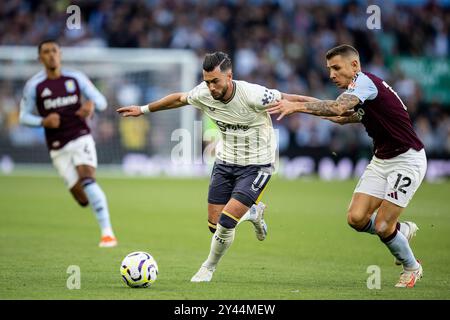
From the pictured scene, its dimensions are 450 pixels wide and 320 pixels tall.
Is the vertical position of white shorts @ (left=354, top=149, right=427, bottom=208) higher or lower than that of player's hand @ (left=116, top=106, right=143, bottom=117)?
lower

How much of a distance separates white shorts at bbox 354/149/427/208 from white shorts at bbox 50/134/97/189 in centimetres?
484

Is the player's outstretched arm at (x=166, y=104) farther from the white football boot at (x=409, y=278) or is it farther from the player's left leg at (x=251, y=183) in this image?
the white football boot at (x=409, y=278)

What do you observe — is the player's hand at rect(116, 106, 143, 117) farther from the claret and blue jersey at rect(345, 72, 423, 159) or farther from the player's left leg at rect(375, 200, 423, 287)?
the player's left leg at rect(375, 200, 423, 287)

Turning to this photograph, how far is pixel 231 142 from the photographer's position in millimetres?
9320

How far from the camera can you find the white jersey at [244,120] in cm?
902

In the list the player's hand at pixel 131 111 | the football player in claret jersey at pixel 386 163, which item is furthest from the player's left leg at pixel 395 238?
the player's hand at pixel 131 111

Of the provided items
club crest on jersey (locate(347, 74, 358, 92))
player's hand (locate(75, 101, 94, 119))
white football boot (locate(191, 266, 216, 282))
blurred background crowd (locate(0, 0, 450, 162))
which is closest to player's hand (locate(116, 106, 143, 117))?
white football boot (locate(191, 266, 216, 282))

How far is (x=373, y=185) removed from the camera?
29.1 ft

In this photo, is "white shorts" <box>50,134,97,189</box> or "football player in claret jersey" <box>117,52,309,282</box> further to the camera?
"white shorts" <box>50,134,97,189</box>

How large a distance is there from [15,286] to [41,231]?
217 inches

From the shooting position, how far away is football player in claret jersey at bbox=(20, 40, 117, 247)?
12234 millimetres

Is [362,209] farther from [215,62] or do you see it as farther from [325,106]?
→ [215,62]

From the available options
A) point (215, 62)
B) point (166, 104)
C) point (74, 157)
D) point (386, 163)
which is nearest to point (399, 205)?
point (386, 163)

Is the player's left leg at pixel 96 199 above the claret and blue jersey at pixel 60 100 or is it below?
below
